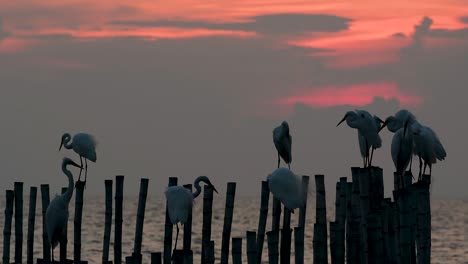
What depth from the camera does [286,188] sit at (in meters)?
17.3

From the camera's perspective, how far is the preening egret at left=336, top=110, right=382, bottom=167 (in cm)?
1950

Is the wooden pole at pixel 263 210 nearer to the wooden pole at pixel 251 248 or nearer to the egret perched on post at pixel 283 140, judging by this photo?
the egret perched on post at pixel 283 140

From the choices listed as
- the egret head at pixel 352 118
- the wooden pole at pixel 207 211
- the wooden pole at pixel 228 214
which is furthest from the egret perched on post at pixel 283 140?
the wooden pole at pixel 207 211

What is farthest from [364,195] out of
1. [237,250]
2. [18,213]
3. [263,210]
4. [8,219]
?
[8,219]

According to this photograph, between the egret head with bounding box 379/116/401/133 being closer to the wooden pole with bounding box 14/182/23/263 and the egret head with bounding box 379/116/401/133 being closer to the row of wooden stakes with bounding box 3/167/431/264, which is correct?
the row of wooden stakes with bounding box 3/167/431/264

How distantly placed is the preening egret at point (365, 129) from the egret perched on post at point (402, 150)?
1225 millimetres

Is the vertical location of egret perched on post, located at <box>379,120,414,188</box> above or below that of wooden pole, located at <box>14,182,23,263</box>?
above

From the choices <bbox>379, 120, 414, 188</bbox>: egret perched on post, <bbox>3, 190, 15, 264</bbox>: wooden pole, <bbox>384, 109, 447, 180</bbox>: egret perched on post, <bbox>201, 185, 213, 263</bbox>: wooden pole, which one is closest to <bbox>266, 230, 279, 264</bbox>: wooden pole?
<bbox>201, 185, 213, 263</bbox>: wooden pole

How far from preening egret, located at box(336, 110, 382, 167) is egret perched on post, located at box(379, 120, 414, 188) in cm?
122

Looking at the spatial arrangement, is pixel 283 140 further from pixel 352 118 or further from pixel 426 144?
pixel 426 144

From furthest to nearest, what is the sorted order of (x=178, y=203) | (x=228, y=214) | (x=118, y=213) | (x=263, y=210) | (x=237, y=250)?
(x=263, y=210) → (x=118, y=213) → (x=228, y=214) → (x=178, y=203) → (x=237, y=250)

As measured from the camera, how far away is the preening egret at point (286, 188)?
17.3 m

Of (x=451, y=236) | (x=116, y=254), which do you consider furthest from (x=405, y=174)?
(x=451, y=236)

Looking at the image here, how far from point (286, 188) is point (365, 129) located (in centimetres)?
282
